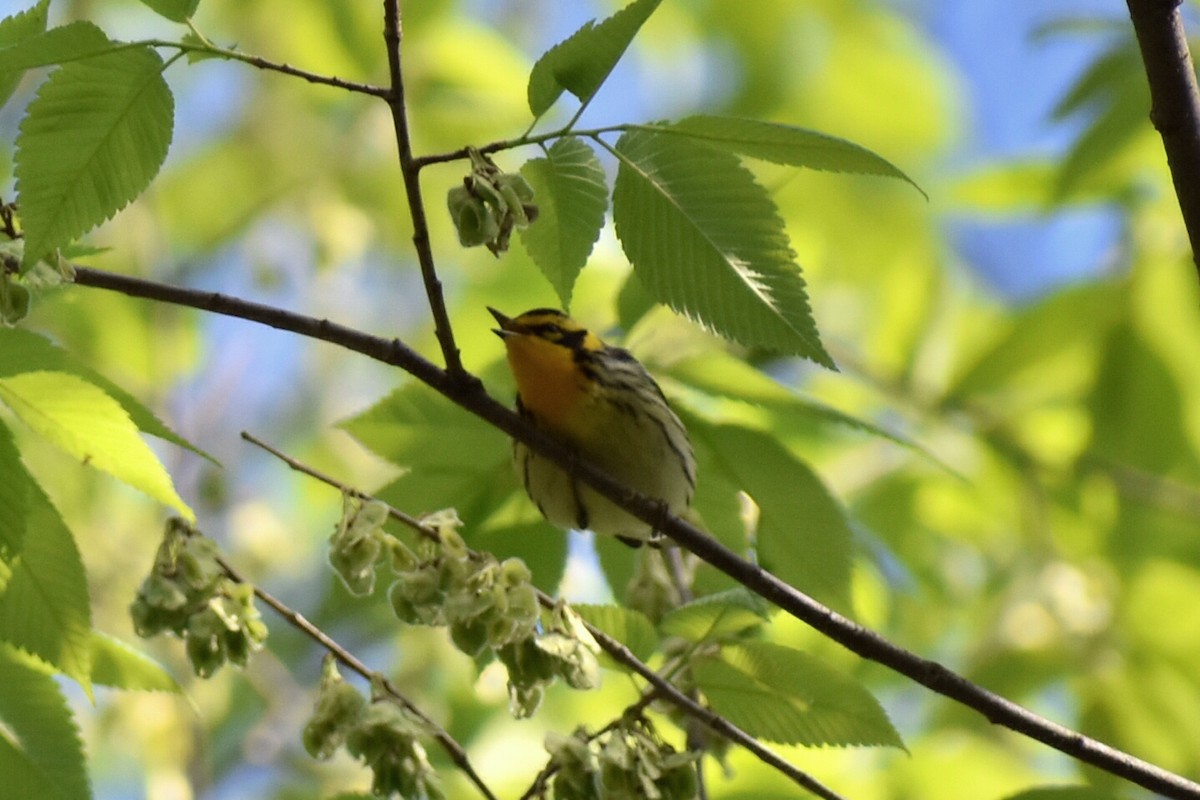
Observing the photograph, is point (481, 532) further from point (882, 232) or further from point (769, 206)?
point (882, 232)

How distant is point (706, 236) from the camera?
5.48 ft

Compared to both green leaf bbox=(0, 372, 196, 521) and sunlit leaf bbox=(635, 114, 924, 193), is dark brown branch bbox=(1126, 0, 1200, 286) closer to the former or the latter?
sunlit leaf bbox=(635, 114, 924, 193)

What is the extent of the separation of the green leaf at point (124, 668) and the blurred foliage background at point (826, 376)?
0.49m

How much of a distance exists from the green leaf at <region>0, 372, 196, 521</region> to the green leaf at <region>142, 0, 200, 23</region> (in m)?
0.47

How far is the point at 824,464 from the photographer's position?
15.3 ft

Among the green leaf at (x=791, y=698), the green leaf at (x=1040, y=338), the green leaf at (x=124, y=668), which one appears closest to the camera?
the green leaf at (x=791, y=698)

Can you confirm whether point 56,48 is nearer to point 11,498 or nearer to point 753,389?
point 11,498

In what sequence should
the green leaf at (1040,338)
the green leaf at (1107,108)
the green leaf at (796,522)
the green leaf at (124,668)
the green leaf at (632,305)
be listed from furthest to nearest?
the green leaf at (1040,338) < the green leaf at (1107,108) < the green leaf at (632,305) < the green leaf at (796,522) < the green leaf at (124,668)

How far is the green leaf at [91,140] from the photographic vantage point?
1.54 meters

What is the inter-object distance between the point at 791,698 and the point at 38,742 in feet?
3.60

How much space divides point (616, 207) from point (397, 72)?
33 cm

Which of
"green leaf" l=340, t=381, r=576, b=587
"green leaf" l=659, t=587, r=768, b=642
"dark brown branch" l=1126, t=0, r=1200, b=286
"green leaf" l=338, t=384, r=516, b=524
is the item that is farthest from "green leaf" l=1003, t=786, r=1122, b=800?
"green leaf" l=338, t=384, r=516, b=524

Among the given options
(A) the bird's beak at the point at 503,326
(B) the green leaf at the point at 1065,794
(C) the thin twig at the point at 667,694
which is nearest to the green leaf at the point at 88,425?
(C) the thin twig at the point at 667,694

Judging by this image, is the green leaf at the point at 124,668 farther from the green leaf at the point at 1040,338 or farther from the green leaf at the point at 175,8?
the green leaf at the point at 1040,338
